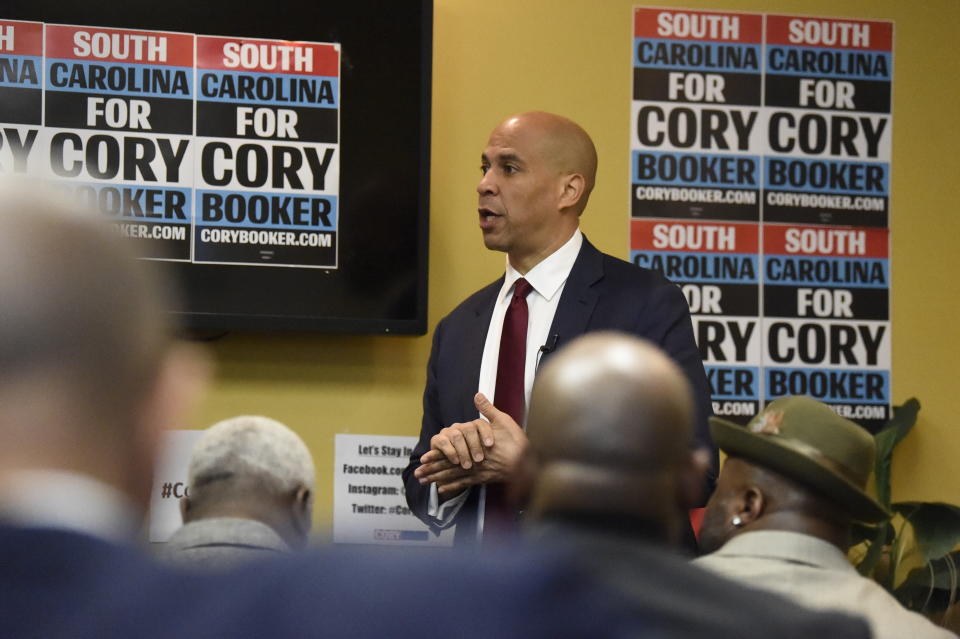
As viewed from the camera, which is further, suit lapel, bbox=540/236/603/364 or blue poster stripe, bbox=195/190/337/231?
blue poster stripe, bbox=195/190/337/231

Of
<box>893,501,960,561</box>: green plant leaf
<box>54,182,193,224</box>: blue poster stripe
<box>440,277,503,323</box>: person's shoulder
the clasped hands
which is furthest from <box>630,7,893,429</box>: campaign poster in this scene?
<box>54,182,193,224</box>: blue poster stripe

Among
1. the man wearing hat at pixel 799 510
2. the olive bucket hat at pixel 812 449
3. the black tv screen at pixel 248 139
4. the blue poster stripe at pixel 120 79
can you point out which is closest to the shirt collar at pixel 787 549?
the man wearing hat at pixel 799 510

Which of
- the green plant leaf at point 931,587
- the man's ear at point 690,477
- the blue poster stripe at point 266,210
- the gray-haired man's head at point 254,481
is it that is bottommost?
the green plant leaf at point 931,587

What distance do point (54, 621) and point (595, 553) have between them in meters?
0.27

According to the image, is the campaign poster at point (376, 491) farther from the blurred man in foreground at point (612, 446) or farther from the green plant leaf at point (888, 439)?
the blurred man in foreground at point (612, 446)

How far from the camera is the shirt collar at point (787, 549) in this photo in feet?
6.88

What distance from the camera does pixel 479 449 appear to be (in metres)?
3.09

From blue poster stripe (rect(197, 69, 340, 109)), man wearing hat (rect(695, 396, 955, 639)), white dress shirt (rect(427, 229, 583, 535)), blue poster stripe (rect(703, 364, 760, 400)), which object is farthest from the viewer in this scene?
blue poster stripe (rect(703, 364, 760, 400))

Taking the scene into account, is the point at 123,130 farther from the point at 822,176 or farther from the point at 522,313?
the point at 822,176

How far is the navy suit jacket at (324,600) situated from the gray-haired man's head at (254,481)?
1.18 meters

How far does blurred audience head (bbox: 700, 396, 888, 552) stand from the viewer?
2.20 m

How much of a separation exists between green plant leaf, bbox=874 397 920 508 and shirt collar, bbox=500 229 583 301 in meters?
1.25

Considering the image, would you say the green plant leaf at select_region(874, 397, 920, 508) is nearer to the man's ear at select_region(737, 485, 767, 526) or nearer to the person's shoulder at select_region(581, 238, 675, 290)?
the person's shoulder at select_region(581, 238, 675, 290)

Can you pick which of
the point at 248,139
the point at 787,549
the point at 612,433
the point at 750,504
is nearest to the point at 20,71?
the point at 248,139
